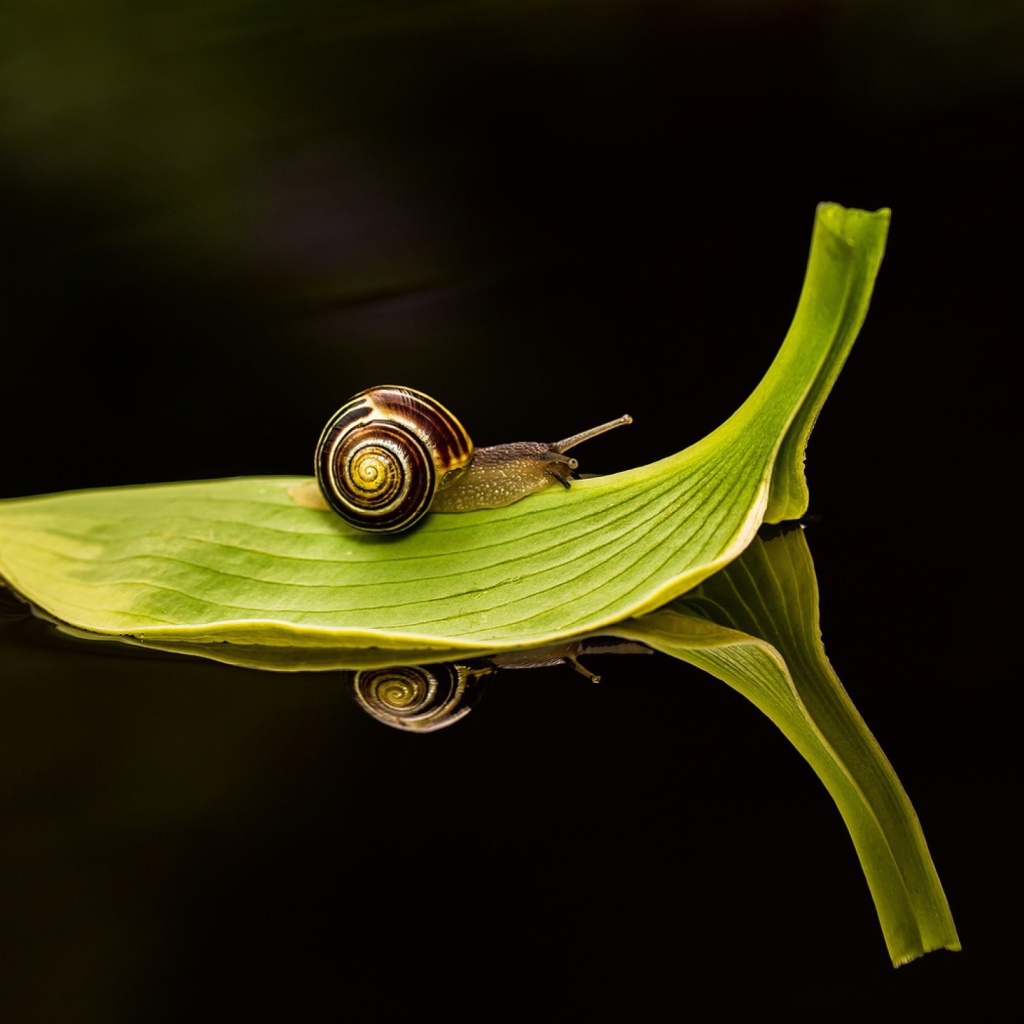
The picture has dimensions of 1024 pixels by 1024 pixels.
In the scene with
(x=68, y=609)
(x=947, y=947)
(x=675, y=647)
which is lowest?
(x=947, y=947)

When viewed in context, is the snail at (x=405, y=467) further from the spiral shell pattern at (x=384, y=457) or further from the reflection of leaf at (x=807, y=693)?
the reflection of leaf at (x=807, y=693)

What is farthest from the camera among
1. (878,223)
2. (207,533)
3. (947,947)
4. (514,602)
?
(207,533)

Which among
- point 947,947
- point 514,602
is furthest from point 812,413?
point 947,947

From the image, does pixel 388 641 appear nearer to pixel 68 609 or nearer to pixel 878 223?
pixel 68 609

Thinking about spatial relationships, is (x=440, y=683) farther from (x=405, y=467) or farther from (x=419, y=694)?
(x=405, y=467)

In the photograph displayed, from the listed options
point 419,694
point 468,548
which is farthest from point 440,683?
point 468,548

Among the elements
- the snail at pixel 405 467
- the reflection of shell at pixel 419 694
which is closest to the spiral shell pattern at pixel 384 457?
the snail at pixel 405 467

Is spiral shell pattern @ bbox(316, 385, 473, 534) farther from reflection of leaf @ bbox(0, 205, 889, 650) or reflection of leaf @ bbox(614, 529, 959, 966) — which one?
reflection of leaf @ bbox(614, 529, 959, 966)
